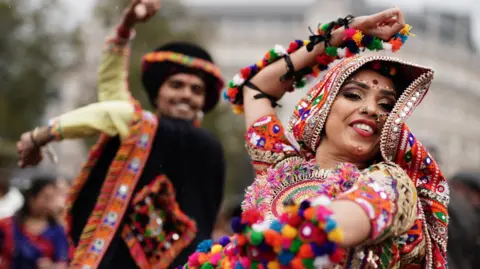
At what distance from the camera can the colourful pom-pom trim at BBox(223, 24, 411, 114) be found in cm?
337

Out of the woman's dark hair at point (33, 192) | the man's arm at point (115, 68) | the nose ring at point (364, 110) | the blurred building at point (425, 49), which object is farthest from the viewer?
the blurred building at point (425, 49)

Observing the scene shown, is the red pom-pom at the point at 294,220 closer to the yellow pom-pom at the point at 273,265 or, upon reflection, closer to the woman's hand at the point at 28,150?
the yellow pom-pom at the point at 273,265

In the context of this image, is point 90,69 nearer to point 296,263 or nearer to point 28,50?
point 28,50

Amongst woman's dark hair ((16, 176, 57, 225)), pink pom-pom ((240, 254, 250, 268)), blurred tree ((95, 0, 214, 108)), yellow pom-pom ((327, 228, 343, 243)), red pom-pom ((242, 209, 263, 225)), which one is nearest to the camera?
yellow pom-pom ((327, 228, 343, 243))

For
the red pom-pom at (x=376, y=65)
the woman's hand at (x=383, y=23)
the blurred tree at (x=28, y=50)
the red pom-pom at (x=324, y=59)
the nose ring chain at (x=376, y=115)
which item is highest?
the woman's hand at (x=383, y=23)

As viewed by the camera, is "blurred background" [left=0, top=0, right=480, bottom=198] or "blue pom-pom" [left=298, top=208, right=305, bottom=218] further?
"blurred background" [left=0, top=0, right=480, bottom=198]

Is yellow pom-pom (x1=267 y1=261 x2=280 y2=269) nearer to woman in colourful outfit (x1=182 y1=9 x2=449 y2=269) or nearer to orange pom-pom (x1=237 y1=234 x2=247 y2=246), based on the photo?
woman in colourful outfit (x1=182 y1=9 x2=449 y2=269)

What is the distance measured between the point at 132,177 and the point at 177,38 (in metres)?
24.1

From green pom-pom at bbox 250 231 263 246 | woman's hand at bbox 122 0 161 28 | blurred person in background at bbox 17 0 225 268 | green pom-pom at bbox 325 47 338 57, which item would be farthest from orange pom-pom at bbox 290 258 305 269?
woman's hand at bbox 122 0 161 28

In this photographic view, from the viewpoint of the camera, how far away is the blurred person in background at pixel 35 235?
6848mm

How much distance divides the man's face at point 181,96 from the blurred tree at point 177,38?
2112cm

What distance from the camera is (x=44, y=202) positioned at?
718 centimetres

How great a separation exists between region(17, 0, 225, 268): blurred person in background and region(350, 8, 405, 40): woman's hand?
5.09 feet

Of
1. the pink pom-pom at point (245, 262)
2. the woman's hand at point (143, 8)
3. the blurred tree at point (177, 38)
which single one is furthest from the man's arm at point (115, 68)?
the blurred tree at point (177, 38)
